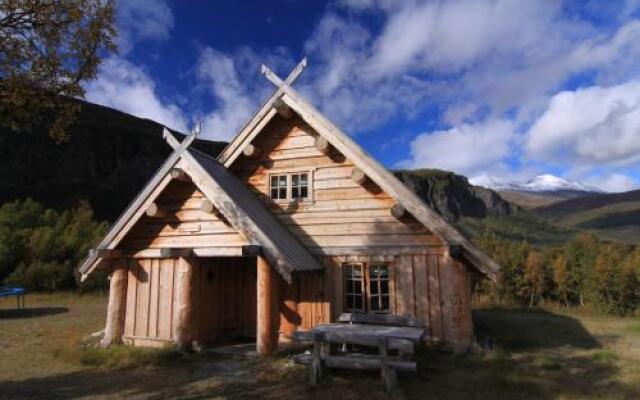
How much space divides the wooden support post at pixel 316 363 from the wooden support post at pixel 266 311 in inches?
85.1

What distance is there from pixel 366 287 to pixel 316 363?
356cm

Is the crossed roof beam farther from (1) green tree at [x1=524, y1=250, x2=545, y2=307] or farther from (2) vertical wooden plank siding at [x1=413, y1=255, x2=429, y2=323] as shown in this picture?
(1) green tree at [x1=524, y1=250, x2=545, y2=307]

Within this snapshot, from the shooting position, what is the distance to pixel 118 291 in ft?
38.4

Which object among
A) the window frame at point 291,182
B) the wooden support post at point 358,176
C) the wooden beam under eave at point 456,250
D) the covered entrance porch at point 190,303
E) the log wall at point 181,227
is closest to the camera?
the wooden beam under eave at point 456,250

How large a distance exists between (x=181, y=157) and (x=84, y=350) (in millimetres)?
5440

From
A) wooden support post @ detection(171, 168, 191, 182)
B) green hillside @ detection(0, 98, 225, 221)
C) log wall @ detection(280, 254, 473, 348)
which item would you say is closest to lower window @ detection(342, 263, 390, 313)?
log wall @ detection(280, 254, 473, 348)

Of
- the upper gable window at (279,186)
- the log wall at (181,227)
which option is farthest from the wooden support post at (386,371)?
the upper gable window at (279,186)

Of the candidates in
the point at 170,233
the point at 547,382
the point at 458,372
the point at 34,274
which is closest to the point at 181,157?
the point at 170,233

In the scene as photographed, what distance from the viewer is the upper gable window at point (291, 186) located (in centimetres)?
1234

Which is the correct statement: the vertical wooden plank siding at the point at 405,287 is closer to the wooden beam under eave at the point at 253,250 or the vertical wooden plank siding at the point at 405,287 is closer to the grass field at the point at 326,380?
the grass field at the point at 326,380

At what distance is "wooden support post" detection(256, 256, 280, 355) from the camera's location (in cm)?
1003

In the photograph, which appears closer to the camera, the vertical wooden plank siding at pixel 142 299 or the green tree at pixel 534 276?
the vertical wooden plank siding at pixel 142 299

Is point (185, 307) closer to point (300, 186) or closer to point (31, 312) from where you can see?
point (300, 186)

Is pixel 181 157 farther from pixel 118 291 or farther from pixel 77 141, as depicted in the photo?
pixel 77 141
